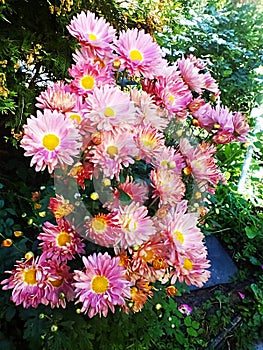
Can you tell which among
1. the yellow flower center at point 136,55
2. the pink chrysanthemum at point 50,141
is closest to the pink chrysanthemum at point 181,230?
the pink chrysanthemum at point 50,141

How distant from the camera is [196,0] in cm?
272

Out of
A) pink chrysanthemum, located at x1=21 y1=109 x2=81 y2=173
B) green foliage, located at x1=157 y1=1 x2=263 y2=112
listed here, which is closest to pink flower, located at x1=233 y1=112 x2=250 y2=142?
pink chrysanthemum, located at x1=21 y1=109 x2=81 y2=173

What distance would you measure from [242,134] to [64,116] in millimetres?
428

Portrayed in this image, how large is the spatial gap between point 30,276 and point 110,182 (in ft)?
0.73

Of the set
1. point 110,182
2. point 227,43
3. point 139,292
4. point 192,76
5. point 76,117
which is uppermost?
point 227,43

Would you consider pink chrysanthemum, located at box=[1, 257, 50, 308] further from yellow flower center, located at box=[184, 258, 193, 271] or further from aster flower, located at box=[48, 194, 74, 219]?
yellow flower center, located at box=[184, 258, 193, 271]

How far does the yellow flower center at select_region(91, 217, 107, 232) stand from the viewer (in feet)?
2.41

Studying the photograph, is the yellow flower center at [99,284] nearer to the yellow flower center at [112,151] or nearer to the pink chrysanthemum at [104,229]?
the pink chrysanthemum at [104,229]

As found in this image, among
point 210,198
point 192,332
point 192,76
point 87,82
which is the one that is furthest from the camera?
point 192,332

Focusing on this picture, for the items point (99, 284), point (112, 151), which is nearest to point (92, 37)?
point (112, 151)

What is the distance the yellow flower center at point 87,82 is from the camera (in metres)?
0.79

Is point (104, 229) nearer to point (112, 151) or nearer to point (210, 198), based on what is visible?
point (112, 151)

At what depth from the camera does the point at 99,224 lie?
736 millimetres

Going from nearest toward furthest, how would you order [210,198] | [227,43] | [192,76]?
[192,76]
[210,198]
[227,43]
